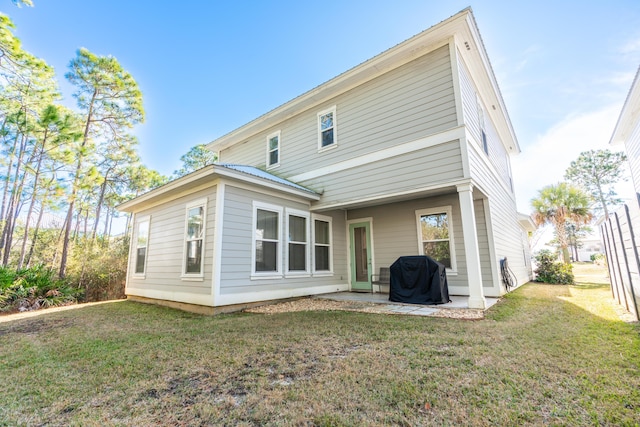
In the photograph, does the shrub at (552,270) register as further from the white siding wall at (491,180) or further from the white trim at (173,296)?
the white trim at (173,296)

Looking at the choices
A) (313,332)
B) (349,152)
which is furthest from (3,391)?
(349,152)

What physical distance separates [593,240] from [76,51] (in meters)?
61.9

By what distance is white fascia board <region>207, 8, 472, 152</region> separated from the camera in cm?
593

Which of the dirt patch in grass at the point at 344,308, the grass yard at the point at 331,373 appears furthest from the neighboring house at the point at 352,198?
the grass yard at the point at 331,373

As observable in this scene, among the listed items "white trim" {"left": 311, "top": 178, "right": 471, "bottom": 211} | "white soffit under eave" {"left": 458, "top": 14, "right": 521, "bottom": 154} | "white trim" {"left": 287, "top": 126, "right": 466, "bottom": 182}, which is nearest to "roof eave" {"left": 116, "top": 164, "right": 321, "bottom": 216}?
"white trim" {"left": 311, "top": 178, "right": 471, "bottom": 211}

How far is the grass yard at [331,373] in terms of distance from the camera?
6.13 ft

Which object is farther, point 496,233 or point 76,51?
point 76,51

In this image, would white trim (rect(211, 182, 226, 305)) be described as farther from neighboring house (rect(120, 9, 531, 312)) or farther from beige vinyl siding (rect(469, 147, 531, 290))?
beige vinyl siding (rect(469, 147, 531, 290))

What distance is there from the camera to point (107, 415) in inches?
74.9

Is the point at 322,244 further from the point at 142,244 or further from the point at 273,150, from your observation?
the point at 142,244

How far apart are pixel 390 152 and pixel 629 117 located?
8.44 metres

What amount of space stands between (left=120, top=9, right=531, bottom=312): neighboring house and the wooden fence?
204 cm

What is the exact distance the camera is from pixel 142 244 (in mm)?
8570

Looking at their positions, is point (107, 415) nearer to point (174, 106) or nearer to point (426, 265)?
point (426, 265)
